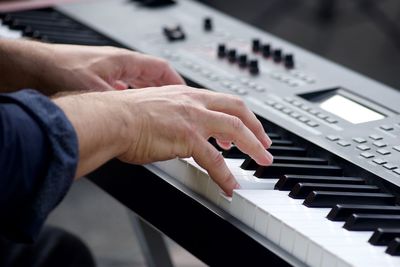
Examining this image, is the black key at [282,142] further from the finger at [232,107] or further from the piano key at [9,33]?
the piano key at [9,33]

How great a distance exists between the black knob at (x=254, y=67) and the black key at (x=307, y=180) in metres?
0.41

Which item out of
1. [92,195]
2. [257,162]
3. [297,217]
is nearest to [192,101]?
[257,162]

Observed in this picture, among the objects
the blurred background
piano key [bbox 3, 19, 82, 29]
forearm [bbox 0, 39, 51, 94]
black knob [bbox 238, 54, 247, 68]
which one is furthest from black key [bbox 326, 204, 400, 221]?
the blurred background

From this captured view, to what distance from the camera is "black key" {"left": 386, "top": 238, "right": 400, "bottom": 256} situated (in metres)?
1.22

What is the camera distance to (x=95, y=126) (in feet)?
4.25

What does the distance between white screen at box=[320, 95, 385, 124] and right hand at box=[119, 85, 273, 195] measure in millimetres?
272

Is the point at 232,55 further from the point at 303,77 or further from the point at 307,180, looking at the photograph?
the point at 307,180

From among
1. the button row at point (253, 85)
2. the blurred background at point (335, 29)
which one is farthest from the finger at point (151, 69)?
the blurred background at point (335, 29)

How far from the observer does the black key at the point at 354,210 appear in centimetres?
132

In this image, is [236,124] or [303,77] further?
[303,77]

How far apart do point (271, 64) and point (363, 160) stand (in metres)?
0.45

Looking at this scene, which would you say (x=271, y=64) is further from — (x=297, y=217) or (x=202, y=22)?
(x=297, y=217)

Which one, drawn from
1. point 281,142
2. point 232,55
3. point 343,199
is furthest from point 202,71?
point 343,199

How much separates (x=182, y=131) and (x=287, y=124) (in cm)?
29
